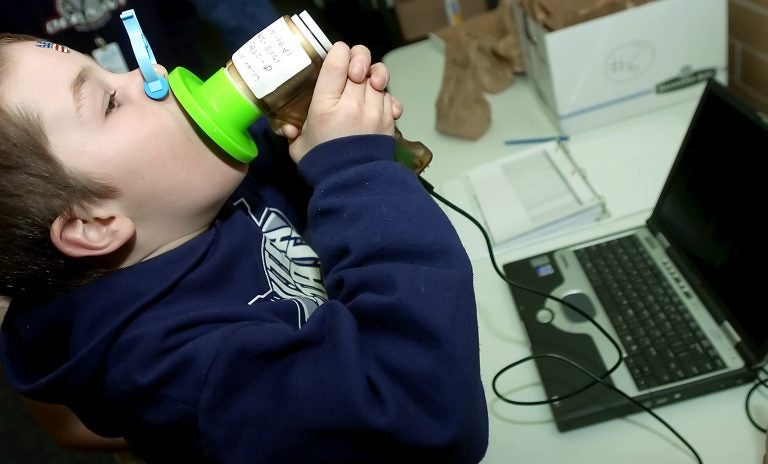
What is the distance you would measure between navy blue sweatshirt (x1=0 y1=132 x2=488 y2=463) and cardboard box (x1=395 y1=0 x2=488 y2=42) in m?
1.32

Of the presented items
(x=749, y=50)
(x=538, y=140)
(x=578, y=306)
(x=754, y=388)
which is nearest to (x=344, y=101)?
(x=578, y=306)

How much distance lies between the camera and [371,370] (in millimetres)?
525

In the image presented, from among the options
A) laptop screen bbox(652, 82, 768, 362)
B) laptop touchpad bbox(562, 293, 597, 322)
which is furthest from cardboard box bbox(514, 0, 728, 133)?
laptop touchpad bbox(562, 293, 597, 322)

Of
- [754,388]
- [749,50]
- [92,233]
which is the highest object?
[92,233]

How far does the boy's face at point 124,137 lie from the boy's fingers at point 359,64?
183mm

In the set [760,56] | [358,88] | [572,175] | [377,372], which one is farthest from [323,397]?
[760,56]

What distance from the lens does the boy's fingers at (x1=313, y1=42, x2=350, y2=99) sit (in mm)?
610

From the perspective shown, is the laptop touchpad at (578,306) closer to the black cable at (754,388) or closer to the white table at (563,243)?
the white table at (563,243)

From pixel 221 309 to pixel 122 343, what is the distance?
10 centimetres

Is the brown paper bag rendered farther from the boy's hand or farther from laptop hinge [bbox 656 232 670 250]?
the boy's hand

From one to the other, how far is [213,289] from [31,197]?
205mm

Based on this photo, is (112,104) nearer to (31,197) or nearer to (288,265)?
(31,197)

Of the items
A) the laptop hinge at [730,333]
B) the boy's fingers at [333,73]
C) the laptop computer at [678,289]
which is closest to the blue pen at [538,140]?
the laptop computer at [678,289]

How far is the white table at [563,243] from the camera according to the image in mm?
667
